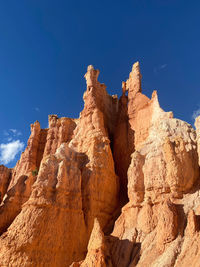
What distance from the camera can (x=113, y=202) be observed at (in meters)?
24.1

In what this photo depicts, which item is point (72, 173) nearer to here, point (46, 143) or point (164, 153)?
point (164, 153)

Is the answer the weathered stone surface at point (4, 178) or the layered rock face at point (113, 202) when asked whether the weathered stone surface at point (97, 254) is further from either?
the weathered stone surface at point (4, 178)

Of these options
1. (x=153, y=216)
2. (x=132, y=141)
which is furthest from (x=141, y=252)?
(x=132, y=141)

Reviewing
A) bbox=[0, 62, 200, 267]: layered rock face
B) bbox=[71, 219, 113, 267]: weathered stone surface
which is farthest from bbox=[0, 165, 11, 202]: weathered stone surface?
bbox=[71, 219, 113, 267]: weathered stone surface

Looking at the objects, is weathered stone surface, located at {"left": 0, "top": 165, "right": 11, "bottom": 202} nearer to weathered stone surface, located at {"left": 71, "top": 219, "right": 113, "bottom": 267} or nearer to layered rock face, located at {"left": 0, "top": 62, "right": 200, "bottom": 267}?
layered rock face, located at {"left": 0, "top": 62, "right": 200, "bottom": 267}

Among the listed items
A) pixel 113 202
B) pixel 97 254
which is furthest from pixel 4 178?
pixel 97 254

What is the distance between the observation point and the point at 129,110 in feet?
101

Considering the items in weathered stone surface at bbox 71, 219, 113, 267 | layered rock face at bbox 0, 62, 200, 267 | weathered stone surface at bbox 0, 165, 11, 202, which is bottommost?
weathered stone surface at bbox 71, 219, 113, 267

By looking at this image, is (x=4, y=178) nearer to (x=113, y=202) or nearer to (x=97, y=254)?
(x=113, y=202)

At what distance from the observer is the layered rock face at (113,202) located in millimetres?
16672

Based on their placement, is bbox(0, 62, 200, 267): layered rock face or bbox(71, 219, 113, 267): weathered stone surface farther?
bbox(0, 62, 200, 267): layered rock face

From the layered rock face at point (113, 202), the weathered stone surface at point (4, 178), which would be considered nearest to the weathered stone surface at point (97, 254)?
the layered rock face at point (113, 202)

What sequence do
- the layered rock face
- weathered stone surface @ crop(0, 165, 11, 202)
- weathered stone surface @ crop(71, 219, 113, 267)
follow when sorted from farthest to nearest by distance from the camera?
weathered stone surface @ crop(0, 165, 11, 202) → the layered rock face → weathered stone surface @ crop(71, 219, 113, 267)

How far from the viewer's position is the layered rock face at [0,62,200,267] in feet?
54.7
